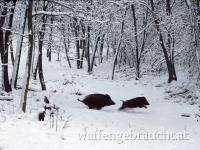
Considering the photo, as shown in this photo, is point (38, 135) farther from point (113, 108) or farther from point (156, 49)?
point (156, 49)

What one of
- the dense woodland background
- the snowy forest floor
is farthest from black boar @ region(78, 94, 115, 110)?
the dense woodland background

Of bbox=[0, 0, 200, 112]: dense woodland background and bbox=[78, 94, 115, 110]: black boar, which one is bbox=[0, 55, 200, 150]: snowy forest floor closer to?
bbox=[78, 94, 115, 110]: black boar

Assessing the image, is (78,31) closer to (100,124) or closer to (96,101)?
(96,101)

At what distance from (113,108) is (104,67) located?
28.8 meters

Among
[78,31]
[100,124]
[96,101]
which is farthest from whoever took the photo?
[78,31]

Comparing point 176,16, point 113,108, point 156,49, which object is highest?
point 176,16

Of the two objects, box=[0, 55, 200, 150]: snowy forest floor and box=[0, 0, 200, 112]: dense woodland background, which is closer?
box=[0, 55, 200, 150]: snowy forest floor

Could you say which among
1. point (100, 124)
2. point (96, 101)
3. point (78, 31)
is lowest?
point (100, 124)

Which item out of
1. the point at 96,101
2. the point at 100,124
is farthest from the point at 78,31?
the point at 100,124

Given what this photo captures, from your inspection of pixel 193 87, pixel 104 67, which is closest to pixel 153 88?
pixel 193 87

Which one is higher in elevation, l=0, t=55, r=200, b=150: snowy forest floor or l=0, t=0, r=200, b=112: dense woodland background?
l=0, t=0, r=200, b=112: dense woodland background

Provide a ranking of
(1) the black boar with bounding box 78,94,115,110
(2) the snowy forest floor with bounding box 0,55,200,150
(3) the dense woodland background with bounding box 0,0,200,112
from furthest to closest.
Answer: (1) the black boar with bounding box 78,94,115,110
(3) the dense woodland background with bounding box 0,0,200,112
(2) the snowy forest floor with bounding box 0,55,200,150

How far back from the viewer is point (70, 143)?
9.46 metres

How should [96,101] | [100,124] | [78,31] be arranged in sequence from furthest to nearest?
1. [78,31]
2. [96,101]
3. [100,124]
